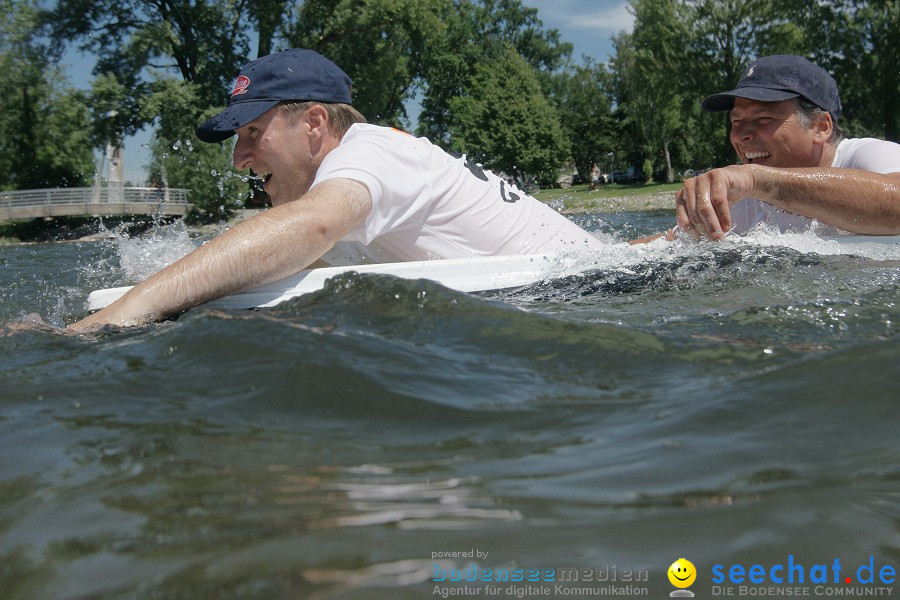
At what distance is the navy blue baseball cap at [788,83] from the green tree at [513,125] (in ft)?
127

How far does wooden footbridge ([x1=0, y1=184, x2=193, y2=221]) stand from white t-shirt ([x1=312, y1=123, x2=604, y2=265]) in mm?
23166

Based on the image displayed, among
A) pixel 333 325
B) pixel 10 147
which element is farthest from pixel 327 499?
pixel 10 147

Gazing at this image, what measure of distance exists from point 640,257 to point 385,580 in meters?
2.34

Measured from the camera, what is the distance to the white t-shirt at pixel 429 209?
115 inches

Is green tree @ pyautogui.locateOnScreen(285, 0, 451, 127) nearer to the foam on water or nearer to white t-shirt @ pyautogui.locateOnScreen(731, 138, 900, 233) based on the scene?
the foam on water

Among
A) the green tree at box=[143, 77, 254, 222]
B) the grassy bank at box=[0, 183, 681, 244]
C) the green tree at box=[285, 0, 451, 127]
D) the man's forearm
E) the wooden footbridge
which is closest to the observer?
the man's forearm

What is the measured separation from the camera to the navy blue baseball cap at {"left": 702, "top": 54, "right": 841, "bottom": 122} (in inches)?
143

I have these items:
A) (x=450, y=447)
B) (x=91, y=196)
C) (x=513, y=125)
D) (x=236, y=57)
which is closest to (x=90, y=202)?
(x=91, y=196)

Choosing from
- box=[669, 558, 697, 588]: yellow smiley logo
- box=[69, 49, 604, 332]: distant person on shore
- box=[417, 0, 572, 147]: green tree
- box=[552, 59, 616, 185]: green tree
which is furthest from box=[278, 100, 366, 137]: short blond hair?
box=[552, 59, 616, 185]: green tree

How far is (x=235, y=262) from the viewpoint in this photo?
262cm

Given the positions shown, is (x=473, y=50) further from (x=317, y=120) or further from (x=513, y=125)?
(x=317, y=120)

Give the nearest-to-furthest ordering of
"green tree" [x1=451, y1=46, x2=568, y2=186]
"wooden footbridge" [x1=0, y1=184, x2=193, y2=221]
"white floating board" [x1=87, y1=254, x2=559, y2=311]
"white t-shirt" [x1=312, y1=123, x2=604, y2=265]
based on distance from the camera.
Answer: "white floating board" [x1=87, y1=254, x2=559, y2=311]
"white t-shirt" [x1=312, y1=123, x2=604, y2=265]
"wooden footbridge" [x1=0, y1=184, x2=193, y2=221]
"green tree" [x1=451, y1=46, x2=568, y2=186]

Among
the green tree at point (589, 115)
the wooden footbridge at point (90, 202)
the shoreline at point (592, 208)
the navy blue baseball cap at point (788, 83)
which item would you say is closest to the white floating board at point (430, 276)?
the navy blue baseball cap at point (788, 83)

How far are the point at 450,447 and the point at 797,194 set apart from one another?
2.21 m
